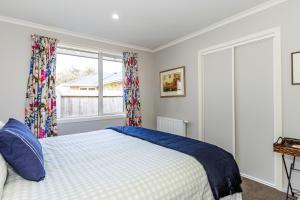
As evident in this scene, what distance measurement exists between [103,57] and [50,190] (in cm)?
315

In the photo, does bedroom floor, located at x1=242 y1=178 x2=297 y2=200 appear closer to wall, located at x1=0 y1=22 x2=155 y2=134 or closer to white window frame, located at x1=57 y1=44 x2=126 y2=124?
white window frame, located at x1=57 y1=44 x2=126 y2=124

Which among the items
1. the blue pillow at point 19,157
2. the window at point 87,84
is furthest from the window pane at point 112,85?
the blue pillow at point 19,157

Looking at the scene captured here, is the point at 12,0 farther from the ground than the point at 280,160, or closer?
farther from the ground

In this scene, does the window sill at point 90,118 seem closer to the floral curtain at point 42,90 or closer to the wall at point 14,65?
the wall at point 14,65

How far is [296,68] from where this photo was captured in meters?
2.12

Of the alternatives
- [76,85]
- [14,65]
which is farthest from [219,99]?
[14,65]

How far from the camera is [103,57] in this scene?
3.81m

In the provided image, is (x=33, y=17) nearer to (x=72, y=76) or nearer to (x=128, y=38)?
(x=72, y=76)

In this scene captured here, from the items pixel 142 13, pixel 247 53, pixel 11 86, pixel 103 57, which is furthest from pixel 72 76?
pixel 247 53

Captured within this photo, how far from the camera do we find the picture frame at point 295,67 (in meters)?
2.10

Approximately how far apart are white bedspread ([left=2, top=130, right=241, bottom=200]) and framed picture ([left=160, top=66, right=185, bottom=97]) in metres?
2.07

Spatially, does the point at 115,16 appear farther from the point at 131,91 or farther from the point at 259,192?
the point at 259,192

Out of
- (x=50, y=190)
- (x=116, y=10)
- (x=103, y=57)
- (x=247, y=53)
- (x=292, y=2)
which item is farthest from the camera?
(x=103, y=57)

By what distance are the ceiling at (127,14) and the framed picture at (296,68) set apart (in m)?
0.84
